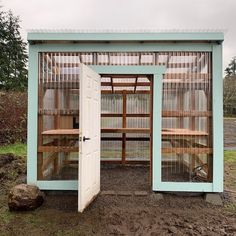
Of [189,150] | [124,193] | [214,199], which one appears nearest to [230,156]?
[214,199]

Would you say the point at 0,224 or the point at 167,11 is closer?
the point at 0,224

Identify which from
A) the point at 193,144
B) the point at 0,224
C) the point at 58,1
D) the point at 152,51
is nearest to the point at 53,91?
the point at 152,51

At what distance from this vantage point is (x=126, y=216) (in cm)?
417

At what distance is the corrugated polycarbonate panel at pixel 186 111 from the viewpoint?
15.9 ft

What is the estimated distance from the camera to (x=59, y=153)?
5062 millimetres

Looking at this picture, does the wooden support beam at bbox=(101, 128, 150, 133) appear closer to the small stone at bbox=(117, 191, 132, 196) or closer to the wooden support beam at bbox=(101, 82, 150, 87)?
the wooden support beam at bbox=(101, 82, 150, 87)

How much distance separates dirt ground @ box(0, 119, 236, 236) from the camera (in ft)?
12.2

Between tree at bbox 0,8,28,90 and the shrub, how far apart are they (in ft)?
20.5

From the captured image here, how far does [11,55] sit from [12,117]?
31.3ft

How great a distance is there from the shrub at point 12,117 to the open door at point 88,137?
731cm

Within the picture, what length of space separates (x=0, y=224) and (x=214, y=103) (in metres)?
3.58

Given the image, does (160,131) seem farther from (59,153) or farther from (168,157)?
(59,153)

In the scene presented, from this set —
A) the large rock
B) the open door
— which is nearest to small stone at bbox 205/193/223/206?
the open door

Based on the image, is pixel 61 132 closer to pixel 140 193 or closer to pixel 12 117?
pixel 140 193
